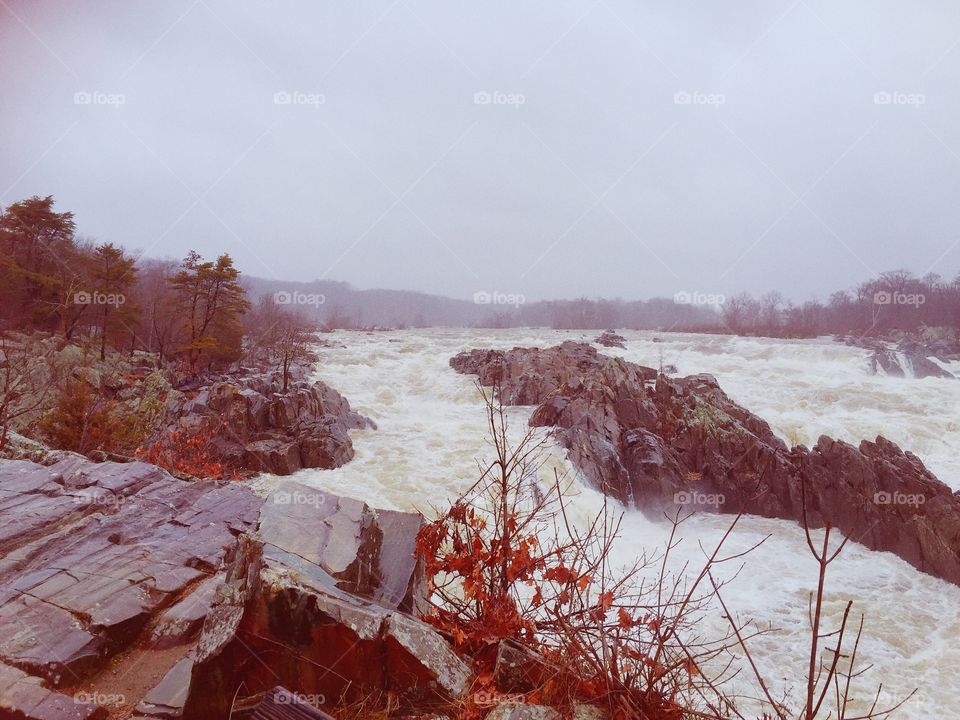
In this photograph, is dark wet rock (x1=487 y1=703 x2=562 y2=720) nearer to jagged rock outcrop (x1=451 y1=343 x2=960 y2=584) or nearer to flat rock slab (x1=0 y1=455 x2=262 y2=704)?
flat rock slab (x1=0 y1=455 x2=262 y2=704)

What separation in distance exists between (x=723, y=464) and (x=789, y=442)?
4.25m

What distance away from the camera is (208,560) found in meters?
5.54

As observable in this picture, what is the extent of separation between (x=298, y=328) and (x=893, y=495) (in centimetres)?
2186

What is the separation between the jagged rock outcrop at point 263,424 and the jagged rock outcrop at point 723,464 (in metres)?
5.33

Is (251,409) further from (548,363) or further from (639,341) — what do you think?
(639,341)

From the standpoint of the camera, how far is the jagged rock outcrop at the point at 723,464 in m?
12.2

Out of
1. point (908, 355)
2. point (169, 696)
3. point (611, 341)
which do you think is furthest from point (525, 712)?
point (908, 355)

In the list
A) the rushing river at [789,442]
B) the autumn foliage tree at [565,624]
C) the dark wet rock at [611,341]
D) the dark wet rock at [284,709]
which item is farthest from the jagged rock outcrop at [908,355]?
the dark wet rock at [284,709]

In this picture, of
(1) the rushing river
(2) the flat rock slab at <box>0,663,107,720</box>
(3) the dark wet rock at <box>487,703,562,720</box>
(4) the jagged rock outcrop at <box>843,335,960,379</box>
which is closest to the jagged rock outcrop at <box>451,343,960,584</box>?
(1) the rushing river

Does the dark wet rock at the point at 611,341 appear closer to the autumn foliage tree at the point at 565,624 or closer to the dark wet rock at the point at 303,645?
the autumn foliage tree at the point at 565,624

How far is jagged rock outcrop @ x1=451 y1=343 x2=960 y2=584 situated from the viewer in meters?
12.2

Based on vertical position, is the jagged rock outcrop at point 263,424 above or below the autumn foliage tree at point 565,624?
below

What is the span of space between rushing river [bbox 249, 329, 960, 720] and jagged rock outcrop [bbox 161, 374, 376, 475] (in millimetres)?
720

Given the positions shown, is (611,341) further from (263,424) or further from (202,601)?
(202,601)
